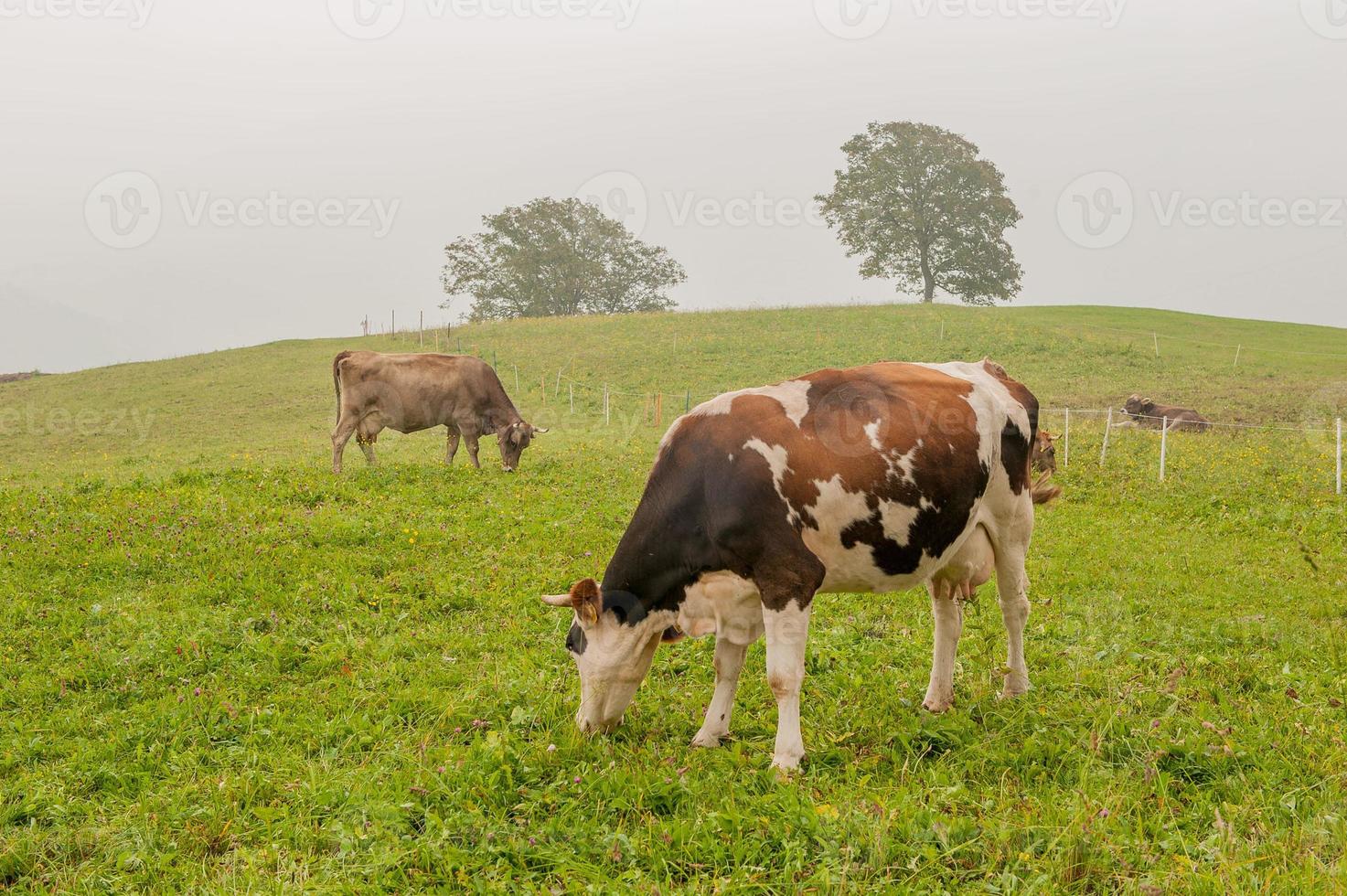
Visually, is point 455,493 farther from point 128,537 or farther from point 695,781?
point 695,781

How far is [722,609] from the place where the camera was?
5.71 m

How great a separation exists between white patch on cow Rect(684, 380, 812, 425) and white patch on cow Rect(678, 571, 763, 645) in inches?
40.3

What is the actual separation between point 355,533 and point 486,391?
7.96m

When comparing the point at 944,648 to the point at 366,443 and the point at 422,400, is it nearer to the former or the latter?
the point at 422,400

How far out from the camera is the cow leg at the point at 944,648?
6.45 m

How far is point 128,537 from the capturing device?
Result: 1066 centimetres

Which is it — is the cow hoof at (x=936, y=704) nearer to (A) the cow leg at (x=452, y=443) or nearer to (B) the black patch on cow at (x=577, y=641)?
(B) the black patch on cow at (x=577, y=641)

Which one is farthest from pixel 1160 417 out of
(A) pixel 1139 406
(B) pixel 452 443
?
(B) pixel 452 443

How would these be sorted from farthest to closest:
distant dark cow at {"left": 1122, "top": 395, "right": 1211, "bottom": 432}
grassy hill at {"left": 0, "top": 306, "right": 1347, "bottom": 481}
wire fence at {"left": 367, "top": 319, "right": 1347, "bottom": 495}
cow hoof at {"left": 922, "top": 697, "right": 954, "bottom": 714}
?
grassy hill at {"left": 0, "top": 306, "right": 1347, "bottom": 481}, distant dark cow at {"left": 1122, "top": 395, "right": 1211, "bottom": 432}, wire fence at {"left": 367, "top": 319, "right": 1347, "bottom": 495}, cow hoof at {"left": 922, "top": 697, "right": 954, "bottom": 714}

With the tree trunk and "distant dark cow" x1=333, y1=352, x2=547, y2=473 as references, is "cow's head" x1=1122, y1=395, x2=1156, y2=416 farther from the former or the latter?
the tree trunk

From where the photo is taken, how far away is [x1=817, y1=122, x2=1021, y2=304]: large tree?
58.6 metres

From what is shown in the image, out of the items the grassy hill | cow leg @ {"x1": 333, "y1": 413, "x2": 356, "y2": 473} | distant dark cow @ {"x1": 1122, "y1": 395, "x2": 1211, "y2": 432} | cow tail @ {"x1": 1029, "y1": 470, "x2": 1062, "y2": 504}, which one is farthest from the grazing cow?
distant dark cow @ {"x1": 1122, "y1": 395, "x2": 1211, "y2": 432}

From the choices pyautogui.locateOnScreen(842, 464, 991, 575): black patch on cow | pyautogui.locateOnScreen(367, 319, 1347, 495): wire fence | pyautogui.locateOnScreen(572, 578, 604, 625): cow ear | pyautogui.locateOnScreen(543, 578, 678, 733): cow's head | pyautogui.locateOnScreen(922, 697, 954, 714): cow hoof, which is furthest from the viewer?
pyautogui.locateOnScreen(367, 319, 1347, 495): wire fence

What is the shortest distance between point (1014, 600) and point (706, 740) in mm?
2557
